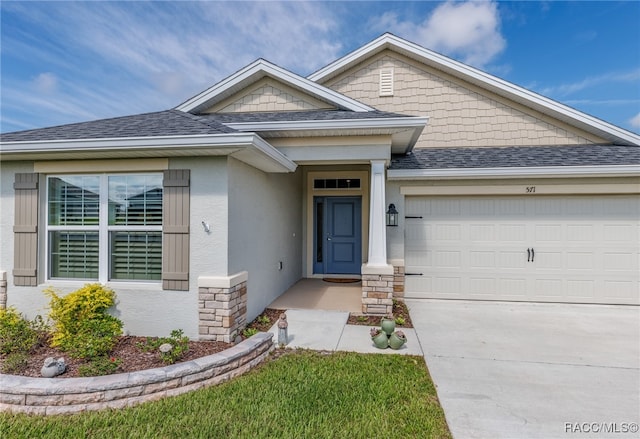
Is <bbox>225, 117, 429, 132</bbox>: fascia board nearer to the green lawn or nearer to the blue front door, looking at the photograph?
the blue front door

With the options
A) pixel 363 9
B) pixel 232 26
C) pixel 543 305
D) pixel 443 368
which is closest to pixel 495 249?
pixel 543 305

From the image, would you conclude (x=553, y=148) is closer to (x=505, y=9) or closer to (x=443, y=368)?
(x=505, y=9)

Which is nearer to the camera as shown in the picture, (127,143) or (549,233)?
(127,143)

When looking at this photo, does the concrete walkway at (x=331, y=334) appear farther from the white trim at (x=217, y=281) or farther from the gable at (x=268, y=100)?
the gable at (x=268, y=100)

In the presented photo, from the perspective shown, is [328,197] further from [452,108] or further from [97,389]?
[97,389]

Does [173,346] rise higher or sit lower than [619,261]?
lower

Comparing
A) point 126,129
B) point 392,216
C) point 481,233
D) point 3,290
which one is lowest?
point 3,290

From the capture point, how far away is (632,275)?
22.1 ft

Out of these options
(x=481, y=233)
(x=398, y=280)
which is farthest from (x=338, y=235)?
(x=481, y=233)

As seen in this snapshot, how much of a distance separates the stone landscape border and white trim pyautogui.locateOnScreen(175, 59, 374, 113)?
537 cm

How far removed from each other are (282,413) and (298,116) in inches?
206

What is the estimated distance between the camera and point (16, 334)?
4.23m

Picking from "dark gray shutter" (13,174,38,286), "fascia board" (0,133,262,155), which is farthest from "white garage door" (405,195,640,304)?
"dark gray shutter" (13,174,38,286)

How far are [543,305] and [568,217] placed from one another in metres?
1.96
